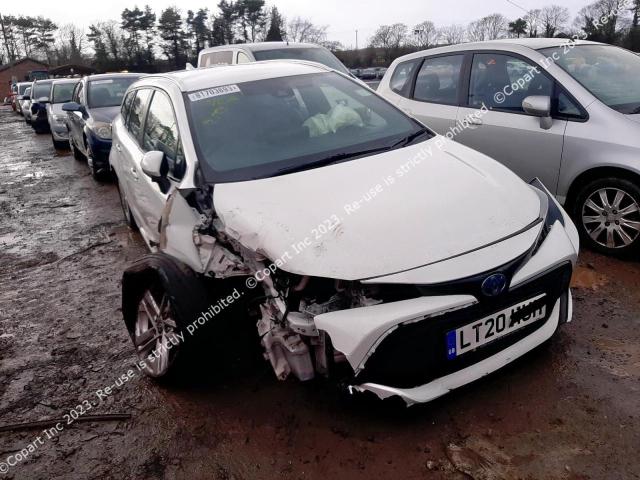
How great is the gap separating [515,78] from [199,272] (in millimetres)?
3349

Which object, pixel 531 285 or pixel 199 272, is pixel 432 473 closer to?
pixel 531 285

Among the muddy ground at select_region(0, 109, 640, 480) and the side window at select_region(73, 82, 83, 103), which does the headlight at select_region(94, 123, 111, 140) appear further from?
the muddy ground at select_region(0, 109, 640, 480)

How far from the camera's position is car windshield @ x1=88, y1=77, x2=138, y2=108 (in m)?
8.60

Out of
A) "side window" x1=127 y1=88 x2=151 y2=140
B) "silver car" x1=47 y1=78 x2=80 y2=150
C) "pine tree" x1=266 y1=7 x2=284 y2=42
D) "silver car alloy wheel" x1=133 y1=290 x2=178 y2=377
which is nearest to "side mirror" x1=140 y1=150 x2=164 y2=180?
"silver car alloy wheel" x1=133 y1=290 x2=178 y2=377

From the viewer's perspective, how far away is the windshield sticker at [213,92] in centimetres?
319

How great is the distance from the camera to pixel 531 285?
220 cm

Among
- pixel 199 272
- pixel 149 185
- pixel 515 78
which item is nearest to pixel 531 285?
pixel 199 272

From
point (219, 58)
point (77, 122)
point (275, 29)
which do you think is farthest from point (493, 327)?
point (275, 29)

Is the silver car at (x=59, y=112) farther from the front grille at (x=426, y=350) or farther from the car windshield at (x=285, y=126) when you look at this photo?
the front grille at (x=426, y=350)

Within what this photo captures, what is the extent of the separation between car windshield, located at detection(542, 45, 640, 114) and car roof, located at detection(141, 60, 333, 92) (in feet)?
6.82

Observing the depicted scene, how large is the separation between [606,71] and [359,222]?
3.29 metres

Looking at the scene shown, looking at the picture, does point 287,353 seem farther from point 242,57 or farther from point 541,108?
point 242,57

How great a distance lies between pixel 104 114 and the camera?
8.05 metres

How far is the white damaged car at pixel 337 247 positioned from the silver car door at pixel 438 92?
1704 mm
